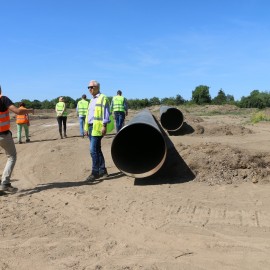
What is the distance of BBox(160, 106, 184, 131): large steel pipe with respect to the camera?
1612cm

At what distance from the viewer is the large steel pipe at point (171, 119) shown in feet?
52.9

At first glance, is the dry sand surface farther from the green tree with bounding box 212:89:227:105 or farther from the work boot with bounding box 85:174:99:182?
the green tree with bounding box 212:89:227:105

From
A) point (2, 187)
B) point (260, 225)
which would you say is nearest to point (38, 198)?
→ point (2, 187)

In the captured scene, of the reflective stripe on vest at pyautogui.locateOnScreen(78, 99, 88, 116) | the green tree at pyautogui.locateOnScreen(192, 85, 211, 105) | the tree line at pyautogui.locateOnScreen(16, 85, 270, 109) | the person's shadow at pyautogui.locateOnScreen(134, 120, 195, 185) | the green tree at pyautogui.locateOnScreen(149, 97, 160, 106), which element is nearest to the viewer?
the person's shadow at pyautogui.locateOnScreen(134, 120, 195, 185)

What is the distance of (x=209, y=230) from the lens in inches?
189

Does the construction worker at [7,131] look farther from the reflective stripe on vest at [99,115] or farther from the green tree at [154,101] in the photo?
the green tree at [154,101]

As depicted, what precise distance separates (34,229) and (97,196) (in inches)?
62.8

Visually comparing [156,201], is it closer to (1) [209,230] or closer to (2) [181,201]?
(2) [181,201]

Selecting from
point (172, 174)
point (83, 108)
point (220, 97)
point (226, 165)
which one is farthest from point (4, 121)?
point (220, 97)

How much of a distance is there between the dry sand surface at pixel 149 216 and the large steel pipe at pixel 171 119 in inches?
284

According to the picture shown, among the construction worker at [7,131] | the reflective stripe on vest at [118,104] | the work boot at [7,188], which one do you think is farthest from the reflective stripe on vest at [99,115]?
the reflective stripe on vest at [118,104]

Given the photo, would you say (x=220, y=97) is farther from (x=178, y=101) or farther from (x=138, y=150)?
(x=138, y=150)

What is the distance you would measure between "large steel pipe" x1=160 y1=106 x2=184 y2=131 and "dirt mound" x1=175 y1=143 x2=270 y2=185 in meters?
7.63

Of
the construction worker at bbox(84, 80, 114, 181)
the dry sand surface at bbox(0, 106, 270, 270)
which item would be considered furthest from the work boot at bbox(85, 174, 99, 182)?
the dry sand surface at bbox(0, 106, 270, 270)
